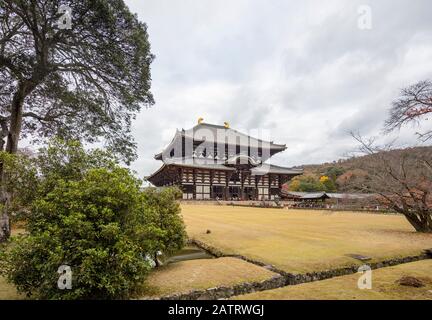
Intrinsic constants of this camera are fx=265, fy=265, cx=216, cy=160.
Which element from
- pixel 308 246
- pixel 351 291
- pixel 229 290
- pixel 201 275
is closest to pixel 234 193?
pixel 308 246

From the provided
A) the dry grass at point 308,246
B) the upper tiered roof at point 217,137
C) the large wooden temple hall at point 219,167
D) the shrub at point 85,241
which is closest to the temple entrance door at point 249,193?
the large wooden temple hall at point 219,167

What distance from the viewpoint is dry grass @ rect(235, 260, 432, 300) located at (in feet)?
17.2

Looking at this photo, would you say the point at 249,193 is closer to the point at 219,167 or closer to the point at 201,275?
the point at 219,167

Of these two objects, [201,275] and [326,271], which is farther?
[326,271]

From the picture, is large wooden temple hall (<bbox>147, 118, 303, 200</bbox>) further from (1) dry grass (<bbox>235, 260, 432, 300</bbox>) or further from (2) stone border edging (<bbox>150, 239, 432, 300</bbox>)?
(1) dry grass (<bbox>235, 260, 432, 300</bbox>)

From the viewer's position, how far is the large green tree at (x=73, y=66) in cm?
960

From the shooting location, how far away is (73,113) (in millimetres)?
12078

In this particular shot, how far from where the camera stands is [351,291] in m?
5.55

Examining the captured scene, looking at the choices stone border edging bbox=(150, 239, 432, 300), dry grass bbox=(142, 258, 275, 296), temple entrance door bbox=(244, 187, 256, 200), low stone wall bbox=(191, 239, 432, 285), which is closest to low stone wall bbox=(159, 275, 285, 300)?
stone border edging bbox=(150, 239, 432, 300)

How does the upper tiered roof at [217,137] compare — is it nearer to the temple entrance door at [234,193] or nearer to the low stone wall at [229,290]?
the temple entrance door at [234,193]

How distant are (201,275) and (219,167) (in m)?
36.0

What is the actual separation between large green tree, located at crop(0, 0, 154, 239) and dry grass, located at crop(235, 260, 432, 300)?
8.54 meters
